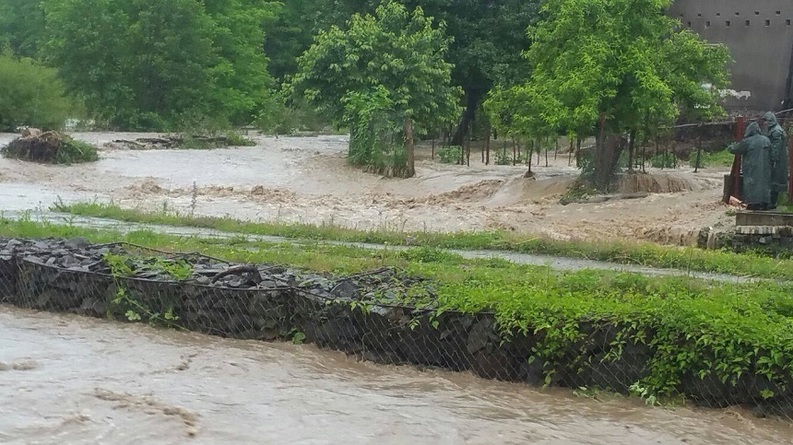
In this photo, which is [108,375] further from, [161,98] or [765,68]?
[161,98]

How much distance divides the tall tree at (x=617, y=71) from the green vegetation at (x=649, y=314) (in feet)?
38.1

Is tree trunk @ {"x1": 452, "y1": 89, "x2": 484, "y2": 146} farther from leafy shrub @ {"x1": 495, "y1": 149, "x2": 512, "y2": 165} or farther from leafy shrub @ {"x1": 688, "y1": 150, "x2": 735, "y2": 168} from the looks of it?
leafy shrub @ {"x1": 688, "y1": 150, "x2": 735, "y2": 168}

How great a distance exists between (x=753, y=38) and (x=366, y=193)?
15193 mm

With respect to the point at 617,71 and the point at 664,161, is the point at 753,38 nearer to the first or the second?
the point at 664,161

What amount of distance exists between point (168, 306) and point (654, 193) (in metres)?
15.8

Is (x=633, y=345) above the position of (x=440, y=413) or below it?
above

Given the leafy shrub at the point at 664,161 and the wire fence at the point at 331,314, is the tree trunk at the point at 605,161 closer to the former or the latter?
the leafy shrub at the point at 664,161

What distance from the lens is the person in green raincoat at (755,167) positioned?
18391mm

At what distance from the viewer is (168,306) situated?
10938 mm

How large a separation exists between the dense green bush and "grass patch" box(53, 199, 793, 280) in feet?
64.3

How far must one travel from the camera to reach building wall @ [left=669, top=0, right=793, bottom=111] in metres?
32.5

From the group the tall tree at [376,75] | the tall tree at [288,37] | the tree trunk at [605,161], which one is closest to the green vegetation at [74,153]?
the tall tree at [376,75]

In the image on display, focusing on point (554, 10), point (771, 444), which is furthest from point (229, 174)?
point (771, 444)

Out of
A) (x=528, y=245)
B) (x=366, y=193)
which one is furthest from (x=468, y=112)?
(x=528, y=245)
